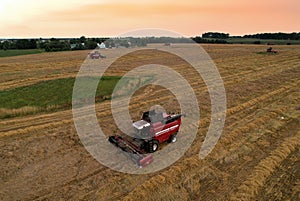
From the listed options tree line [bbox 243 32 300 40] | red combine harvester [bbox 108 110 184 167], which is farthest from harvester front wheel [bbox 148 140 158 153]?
tree line [bbox 243 32 300 40]

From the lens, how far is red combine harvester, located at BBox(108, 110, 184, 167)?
976 cm

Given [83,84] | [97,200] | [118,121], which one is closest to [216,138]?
[118,121]

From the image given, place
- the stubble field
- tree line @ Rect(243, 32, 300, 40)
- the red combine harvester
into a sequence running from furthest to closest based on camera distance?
tree line @ Rect(243, 32, 300, 40) < the red combine harvester < the stubble field

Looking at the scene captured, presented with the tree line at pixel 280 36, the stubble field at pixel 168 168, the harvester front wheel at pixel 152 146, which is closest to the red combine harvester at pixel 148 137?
the harvester front wheel at pixel 152 146

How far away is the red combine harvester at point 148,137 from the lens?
976 centimetres

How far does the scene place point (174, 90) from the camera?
67.0 feet

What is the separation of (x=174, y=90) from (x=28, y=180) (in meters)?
13.6

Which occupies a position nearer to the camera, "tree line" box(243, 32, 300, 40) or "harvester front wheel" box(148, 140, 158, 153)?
"harvester front wheel" box(148, 140, 158, 153)

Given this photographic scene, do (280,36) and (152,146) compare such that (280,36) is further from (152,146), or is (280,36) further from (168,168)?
(168,168)

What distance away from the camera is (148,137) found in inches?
410

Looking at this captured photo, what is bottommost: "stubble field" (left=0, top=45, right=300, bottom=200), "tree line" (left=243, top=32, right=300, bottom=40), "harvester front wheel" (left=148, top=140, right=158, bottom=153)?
"stubble field" (left=0, top=45, right=300, bottom=200)

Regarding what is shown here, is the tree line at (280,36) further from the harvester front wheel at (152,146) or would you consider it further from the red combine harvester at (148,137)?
the harvester front wheel at (152,146)

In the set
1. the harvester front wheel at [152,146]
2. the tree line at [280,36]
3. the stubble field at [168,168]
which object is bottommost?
the stubble field at [168,168]

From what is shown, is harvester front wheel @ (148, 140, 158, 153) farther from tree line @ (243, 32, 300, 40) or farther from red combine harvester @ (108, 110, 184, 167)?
tree line @ (243, 32, 300, 40)
